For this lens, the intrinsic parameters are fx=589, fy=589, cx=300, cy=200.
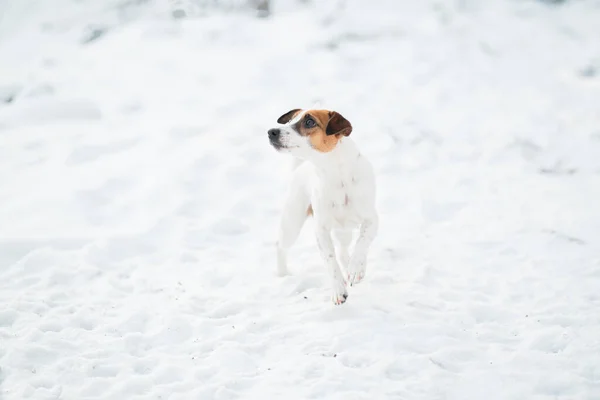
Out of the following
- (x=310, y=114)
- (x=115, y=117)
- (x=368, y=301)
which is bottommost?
(x=115, y=117)

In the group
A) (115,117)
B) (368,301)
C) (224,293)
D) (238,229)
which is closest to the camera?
(368,301)

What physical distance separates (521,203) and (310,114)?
3.84 metres

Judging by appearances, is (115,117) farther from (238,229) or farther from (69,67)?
(238,229)

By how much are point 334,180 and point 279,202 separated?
287cm

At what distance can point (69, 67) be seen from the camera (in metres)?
11.9

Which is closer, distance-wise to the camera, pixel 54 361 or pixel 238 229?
pixel 54 361

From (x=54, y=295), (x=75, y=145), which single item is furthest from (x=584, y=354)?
(x=75, y=145)

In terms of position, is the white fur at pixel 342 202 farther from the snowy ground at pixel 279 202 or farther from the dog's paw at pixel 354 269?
the snowy ground at pixel 279 202

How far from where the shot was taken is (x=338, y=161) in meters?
5.52

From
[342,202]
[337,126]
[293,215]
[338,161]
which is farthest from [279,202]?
[337,126]

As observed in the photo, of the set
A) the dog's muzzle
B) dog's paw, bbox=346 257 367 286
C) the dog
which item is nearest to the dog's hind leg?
the dog

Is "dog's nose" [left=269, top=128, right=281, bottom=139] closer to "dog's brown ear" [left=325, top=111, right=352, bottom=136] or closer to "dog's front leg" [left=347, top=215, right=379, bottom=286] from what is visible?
"dog's brown ear" [left=325, top=111, right=352, bottom=136]

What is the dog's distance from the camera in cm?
521

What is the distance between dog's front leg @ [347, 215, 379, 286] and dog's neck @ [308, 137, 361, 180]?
538 millimetres
